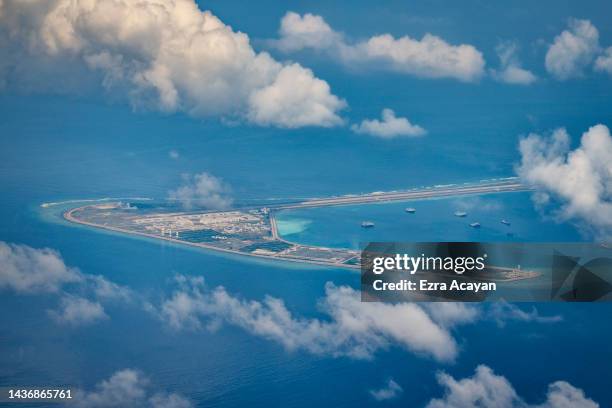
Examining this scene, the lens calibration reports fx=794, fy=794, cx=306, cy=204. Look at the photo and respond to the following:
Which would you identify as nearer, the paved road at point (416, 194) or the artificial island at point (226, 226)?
the artificial island at point (226, 226)

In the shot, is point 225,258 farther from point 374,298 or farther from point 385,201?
point 385,201

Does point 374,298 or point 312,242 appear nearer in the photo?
point 374,298

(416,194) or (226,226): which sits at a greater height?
(416,194)

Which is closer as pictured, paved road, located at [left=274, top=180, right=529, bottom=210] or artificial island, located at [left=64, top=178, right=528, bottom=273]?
artificial island, located at [left=64, top=178, right=528, bottom=273]

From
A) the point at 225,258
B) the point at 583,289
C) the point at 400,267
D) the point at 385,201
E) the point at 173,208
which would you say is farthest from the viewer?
the point at 385,201

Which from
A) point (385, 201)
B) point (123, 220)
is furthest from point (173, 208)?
point (385, 201)

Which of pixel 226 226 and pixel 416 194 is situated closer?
pixel 226 226

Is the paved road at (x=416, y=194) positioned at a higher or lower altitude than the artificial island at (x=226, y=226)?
higher

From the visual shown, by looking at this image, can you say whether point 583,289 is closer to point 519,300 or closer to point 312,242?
point 519,300

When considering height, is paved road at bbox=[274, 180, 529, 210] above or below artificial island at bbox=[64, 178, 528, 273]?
above

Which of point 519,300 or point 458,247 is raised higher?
point 458,247

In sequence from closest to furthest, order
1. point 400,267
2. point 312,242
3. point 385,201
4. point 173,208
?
point 400,267 < point 312,242 < point 173,208 < point 385,201
